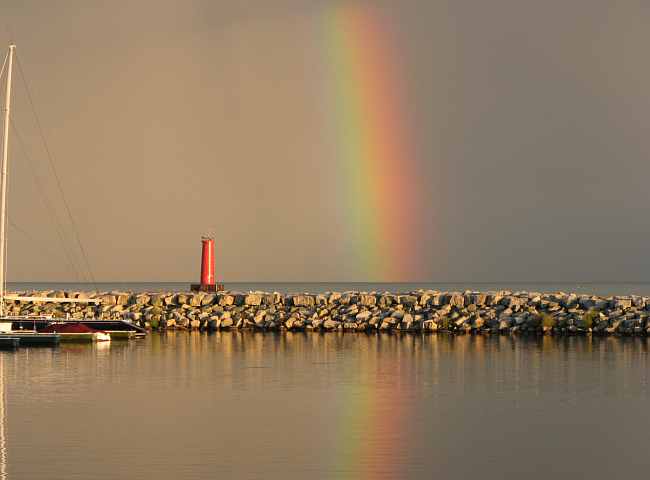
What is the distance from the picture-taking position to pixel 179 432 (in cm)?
Answer: 1619

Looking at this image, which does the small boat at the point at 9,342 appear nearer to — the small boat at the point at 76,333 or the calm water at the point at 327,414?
the small boat at the point at 76,333

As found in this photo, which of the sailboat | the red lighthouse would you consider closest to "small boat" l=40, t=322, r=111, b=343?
the sailboat

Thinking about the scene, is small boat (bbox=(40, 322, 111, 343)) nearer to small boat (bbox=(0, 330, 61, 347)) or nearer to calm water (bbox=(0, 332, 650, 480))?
small boat (bbox=(0, 330, 61, 347))

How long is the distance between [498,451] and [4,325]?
24394 millimetres

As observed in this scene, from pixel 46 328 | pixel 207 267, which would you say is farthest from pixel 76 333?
pixel 207 267

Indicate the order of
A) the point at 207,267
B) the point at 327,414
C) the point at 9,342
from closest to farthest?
the point at 327,414 < the point at 9,342 < the point at 207,267

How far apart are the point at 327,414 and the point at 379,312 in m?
24.1

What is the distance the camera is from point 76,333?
3612 cm

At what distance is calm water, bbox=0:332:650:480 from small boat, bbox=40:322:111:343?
15.4 feet

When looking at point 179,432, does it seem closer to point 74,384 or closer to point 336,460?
point 336,460

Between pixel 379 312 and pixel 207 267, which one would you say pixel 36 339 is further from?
pixel 207 267

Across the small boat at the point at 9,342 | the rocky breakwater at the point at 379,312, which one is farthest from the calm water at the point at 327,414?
the rocky breakwater at the point at 379,312

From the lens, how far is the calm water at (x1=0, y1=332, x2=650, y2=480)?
13750 mm

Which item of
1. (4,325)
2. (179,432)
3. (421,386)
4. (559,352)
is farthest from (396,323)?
(179,432)
